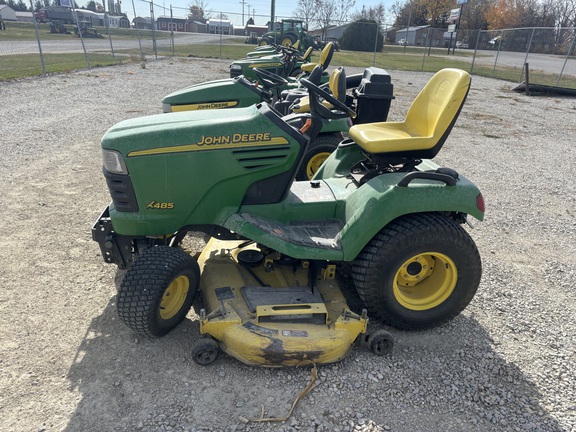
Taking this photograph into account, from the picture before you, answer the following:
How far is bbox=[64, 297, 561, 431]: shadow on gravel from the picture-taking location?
2369mm

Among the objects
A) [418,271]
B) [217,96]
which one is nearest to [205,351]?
[418,271]

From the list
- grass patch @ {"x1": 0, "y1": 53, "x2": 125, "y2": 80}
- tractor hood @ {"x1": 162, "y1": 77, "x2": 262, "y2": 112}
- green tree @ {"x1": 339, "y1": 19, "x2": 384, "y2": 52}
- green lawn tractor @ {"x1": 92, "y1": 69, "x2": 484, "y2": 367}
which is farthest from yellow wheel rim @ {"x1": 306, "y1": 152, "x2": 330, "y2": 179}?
green tree @ {"x1": 339, "y1": 19, "x2": 384, "y2": 52}

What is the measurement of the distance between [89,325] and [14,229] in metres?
1.83

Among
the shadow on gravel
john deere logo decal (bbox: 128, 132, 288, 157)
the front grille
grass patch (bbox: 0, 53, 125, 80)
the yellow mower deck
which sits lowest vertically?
the shadow on gravel

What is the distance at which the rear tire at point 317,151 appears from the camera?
521 centimetres

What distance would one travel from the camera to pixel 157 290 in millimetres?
2631

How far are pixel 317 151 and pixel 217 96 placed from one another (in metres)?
1.40

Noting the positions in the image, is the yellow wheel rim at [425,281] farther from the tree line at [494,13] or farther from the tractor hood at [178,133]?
the tree line at [494,13]

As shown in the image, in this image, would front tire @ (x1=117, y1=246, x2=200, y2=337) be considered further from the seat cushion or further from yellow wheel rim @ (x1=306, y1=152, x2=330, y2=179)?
yellow wheel rim @ (x1=306, y1=152, x2=330, y2=179)

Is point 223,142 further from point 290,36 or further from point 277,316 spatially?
point 290,36

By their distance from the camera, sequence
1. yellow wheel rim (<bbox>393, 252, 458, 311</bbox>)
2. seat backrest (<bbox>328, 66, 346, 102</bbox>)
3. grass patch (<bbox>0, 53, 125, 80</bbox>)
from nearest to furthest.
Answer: yellow wheel rim (<bbox>393, 252, 458, 311</bbox>)
seat backrest (<bbox>328, 66, 346, 102</bbox>)
grass patch (<bbox>0, 53, 125, 80</bbox>)

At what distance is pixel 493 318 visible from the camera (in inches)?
130

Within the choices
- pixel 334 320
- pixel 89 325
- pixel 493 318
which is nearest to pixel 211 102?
pixel 89 325

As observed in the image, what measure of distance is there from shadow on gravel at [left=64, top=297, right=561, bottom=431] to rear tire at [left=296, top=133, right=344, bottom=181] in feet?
9.20
